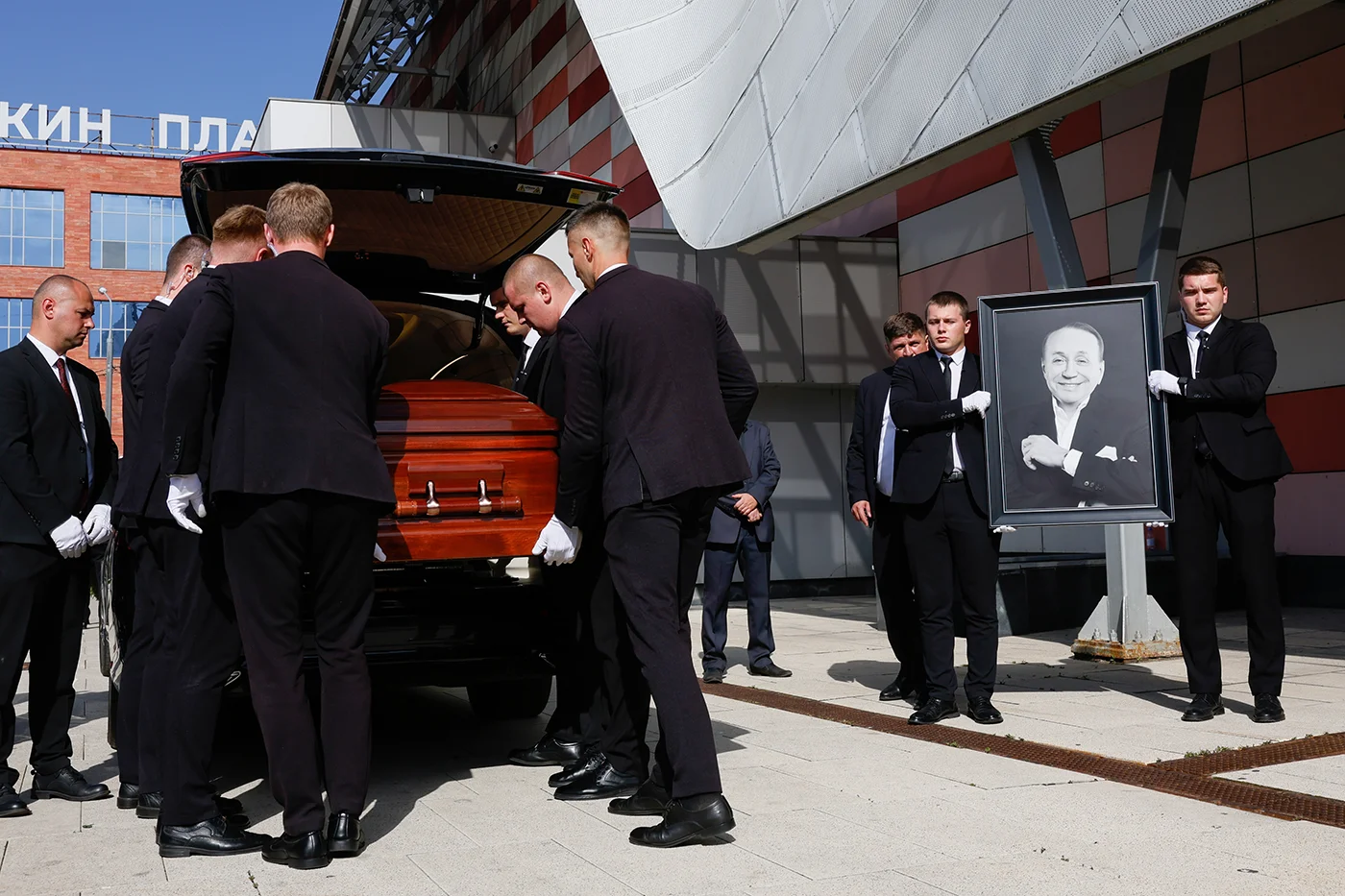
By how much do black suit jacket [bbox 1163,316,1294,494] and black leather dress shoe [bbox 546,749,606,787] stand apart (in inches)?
126

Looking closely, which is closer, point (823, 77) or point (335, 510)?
point (335, 510)

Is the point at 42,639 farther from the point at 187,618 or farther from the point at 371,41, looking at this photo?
the point at 371,41

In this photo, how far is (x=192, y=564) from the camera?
13.4 ft

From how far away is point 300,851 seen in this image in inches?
144

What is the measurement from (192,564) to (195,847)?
0.91 metres

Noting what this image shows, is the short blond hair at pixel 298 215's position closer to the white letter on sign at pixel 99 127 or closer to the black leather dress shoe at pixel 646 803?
the black leather dress shoe at pixel 646 803

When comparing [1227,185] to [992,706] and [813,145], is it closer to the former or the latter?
[813,145]

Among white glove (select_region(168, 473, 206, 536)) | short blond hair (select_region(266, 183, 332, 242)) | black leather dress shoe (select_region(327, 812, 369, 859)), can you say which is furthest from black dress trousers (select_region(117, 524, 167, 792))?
short blond hair (select_region(266, 183, 332, 242))

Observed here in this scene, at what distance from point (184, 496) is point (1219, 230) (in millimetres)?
10689

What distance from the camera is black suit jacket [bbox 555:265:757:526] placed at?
13.2 ft

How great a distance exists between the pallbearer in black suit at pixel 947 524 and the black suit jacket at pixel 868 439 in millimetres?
652

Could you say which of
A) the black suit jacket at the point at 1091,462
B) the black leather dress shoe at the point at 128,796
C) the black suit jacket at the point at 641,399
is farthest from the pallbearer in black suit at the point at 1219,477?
the black leather dress shoe at the point at 128,796

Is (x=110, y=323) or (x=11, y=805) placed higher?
(x=110, y=323)

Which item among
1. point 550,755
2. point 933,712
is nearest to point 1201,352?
point 933,712
